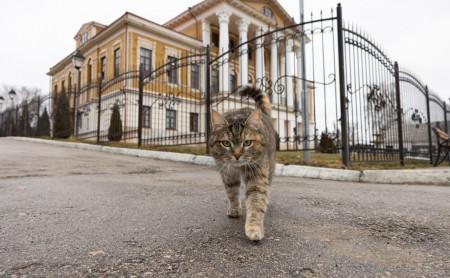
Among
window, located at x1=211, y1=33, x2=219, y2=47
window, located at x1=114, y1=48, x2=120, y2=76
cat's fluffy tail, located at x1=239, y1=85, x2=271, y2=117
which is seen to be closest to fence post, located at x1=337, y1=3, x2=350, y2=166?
cat's fluffy tail, located at x1=239, y1=85, x2=271, y2=117

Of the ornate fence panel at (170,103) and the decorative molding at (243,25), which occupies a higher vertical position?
the decorative molding at (243,25)

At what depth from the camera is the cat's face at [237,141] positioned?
1.94 metres

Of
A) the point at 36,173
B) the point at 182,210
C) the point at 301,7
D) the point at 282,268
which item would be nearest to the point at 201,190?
the point at 182,210

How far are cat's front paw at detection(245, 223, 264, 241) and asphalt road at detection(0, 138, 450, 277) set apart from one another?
4 cm

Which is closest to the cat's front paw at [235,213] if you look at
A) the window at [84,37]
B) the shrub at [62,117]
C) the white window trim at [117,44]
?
the shrub at [62,117]

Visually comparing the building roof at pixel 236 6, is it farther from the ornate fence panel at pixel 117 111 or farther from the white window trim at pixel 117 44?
the ornate fence panel at pixel 117 111

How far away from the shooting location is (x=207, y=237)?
1578mm

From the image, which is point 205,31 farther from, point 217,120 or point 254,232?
point 254,232

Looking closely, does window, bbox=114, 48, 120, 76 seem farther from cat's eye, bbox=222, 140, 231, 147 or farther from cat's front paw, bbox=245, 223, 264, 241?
cat's front paw, bbox=245, 223, 264, 241

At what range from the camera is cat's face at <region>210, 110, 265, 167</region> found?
194 cm

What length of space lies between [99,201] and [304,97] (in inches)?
218

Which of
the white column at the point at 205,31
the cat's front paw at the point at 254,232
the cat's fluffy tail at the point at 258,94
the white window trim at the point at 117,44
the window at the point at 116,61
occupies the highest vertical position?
the white column at the point at 205,31

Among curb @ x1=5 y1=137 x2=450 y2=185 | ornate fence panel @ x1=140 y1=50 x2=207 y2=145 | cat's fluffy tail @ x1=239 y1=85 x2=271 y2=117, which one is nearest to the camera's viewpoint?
cat's fluffy tail @ x1=239 y1=85 x2=271 y2=117

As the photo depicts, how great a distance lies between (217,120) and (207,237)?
0.98 meters
